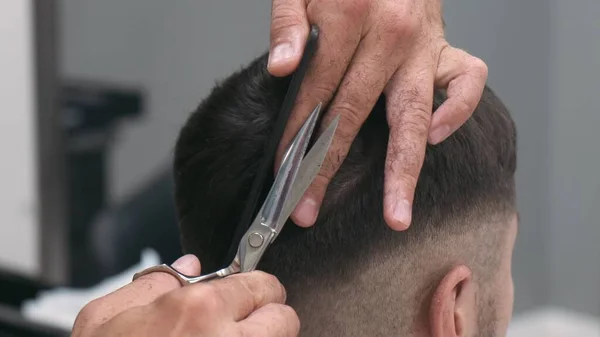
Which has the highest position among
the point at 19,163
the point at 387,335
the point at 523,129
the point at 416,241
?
the point at 416,241

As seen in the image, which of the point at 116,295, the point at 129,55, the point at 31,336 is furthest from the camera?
the point at 129,55

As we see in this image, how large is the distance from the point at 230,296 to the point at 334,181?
23cm

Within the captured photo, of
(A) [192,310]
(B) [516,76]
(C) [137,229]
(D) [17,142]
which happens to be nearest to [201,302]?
(A) [192,310]

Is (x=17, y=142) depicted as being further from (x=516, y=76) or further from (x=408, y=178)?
(x=408, y=178)

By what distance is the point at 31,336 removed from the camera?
1595 mm

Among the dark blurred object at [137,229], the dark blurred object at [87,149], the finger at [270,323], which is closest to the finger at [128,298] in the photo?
the finger at [270,323]

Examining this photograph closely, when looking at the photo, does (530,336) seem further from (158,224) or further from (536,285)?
(158,224)

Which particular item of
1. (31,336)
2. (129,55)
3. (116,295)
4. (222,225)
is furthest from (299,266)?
(129,55)

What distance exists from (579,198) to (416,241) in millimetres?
1859

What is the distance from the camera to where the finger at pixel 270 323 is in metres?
0.68

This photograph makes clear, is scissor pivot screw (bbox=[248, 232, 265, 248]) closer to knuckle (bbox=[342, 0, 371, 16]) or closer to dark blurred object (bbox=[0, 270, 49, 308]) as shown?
knuckle (bbox=[342, 0, 371, 16])

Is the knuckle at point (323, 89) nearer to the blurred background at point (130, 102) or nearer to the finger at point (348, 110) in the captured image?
the finger at point (348, 110)

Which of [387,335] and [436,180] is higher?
[436,180]

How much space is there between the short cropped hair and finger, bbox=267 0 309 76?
0.06 meters
